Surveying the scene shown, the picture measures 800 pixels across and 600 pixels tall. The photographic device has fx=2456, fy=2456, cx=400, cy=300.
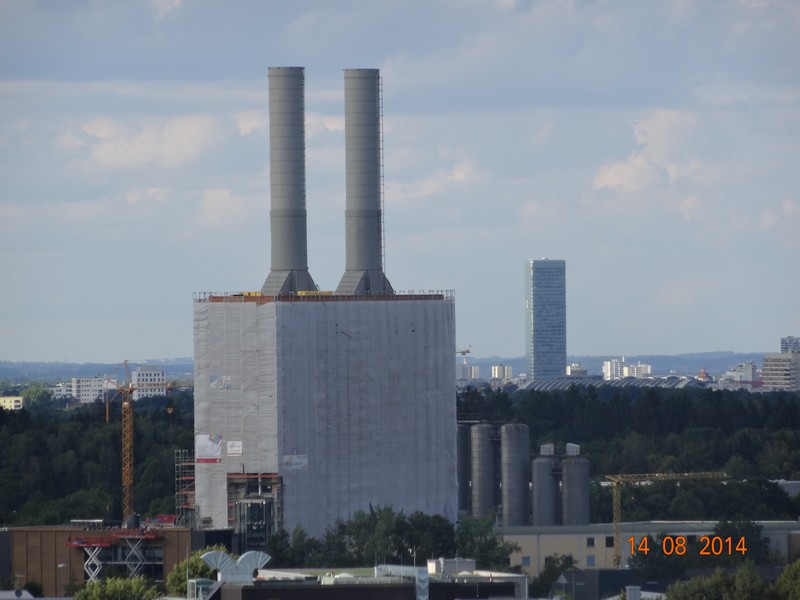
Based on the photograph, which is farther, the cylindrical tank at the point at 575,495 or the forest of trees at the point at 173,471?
the forest of trees at the point at 173,471

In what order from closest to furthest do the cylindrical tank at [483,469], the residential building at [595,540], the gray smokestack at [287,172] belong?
1. the residential building at [595,540]
2. the gray smokestack at [287,172]
3. the cylindrical tank at [483,469]

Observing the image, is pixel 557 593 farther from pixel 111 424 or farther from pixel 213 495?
pixel 111 424

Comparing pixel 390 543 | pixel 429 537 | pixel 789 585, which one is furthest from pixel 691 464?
pixel 789 585

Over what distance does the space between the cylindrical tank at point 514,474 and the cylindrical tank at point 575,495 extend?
3743mm

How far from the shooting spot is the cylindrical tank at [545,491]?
479ft

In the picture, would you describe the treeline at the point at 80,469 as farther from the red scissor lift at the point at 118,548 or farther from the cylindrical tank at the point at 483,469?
the red scissor lift at the point at 118,548

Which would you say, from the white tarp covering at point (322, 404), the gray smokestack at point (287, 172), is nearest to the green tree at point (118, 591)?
the white tarp covering at point (322, 404)

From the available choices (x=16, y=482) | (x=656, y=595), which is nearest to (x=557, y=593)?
(x=656, y=595)

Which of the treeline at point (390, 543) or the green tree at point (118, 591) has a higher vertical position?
the treeline at point (390, 543)

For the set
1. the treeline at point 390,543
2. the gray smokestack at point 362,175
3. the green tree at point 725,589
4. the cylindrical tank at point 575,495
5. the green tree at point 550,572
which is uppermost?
the gray smokestack at point 362,175

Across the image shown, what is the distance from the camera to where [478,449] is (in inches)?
5994

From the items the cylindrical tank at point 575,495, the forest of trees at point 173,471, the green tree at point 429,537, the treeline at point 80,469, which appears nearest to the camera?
the green tree at point 429,537

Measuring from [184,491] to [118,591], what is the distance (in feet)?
119

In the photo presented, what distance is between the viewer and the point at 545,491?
14650 cm
